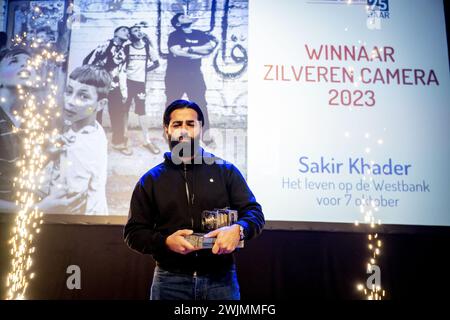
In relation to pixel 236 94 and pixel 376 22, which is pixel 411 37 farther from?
pixel 236 94

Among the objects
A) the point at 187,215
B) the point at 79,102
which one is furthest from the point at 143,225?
the point at 79,102

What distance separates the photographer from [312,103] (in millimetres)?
2264

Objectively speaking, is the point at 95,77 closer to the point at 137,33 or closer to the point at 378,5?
the point at 137,33

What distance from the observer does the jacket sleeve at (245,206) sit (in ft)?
4.04

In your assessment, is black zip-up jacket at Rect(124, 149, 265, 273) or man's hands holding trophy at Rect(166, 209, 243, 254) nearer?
man's hands holding trophy at Rect(166, 209, 243, 254)

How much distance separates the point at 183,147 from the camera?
139cm

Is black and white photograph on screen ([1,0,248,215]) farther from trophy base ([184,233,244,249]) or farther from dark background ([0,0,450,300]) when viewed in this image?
trophy base ([184,233,244,249])

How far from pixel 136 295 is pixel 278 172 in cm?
118

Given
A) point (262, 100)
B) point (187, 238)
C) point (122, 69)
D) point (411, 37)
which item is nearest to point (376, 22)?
point (411, 37)

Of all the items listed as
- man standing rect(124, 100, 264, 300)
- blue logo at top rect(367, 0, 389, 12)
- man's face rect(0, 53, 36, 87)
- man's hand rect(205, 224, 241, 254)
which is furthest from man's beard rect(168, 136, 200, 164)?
blue logo at top rect(367, 0, 389, 12)

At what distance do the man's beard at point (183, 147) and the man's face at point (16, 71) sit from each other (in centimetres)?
148

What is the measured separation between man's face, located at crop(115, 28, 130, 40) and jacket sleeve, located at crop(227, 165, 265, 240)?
1.42 metres

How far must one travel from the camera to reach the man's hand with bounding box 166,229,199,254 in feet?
3.63

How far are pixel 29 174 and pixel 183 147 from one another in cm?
135
